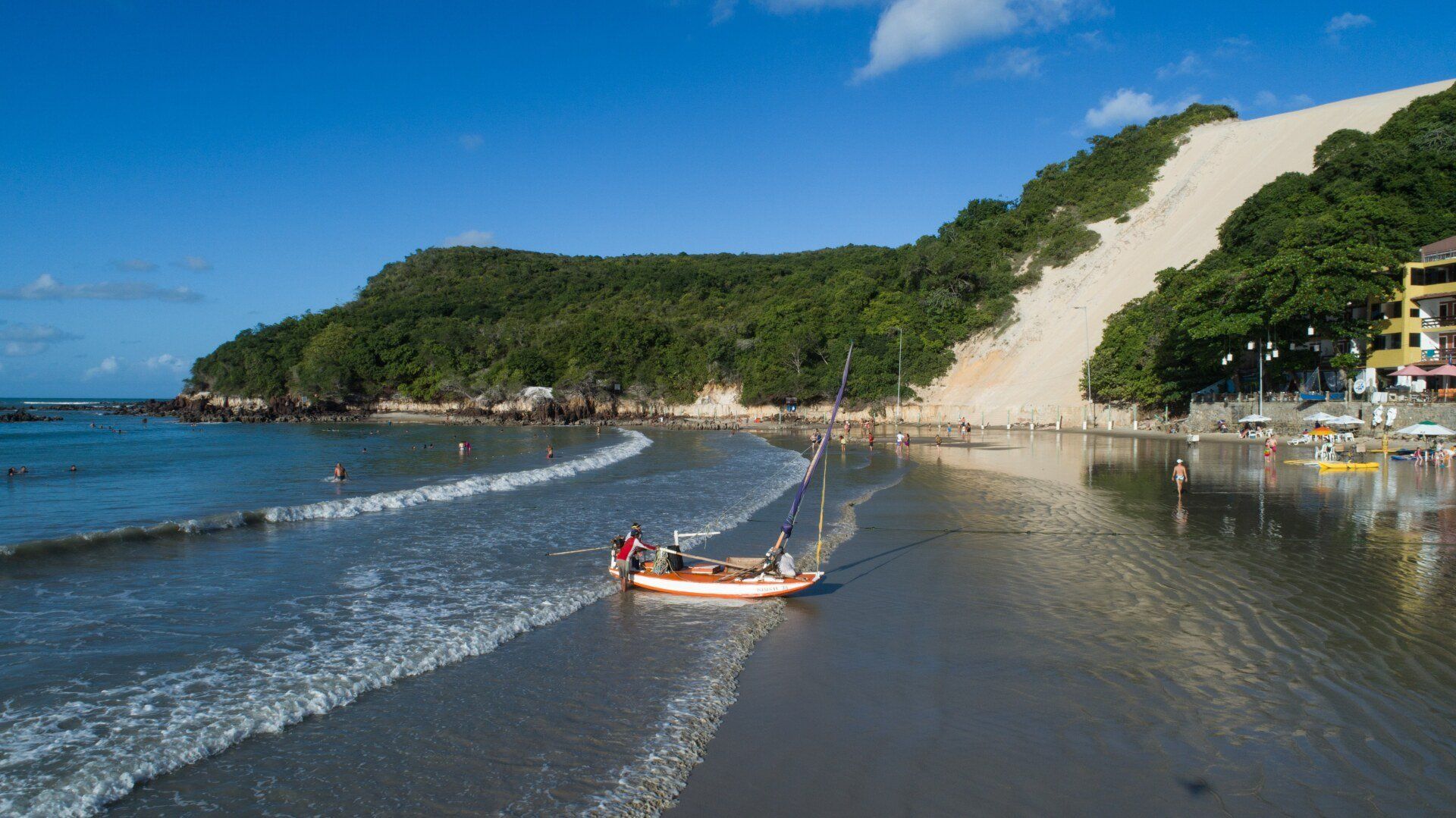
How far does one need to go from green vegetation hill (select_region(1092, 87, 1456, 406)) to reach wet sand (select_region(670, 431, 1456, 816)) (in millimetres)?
28241

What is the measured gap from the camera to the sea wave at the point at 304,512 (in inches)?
626

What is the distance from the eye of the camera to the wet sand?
20.0ft

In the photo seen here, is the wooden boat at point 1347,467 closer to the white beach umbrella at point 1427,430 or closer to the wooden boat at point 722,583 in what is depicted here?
the white beach umbrella at point 1427,430

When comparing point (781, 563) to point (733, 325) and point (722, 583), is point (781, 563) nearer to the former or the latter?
point (722, 583)

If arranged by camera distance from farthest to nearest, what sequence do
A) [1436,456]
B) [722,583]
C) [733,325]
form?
[733,325] < [1436,456] < [722,583]

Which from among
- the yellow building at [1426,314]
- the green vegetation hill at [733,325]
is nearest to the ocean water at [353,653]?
the yellow building at [1426,314]

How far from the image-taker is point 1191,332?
4462cm

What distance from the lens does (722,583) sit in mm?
11961

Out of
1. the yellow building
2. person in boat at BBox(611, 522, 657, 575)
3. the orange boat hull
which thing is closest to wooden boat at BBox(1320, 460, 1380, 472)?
the yellow building

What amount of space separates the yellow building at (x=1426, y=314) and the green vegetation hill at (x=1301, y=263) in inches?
45.5

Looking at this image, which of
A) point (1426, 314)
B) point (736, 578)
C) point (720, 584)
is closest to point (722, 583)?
point (720, 584)

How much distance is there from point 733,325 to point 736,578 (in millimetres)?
77086

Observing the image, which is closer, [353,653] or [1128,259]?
[353,653]

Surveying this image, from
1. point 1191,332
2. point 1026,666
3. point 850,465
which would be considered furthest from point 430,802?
point 1191,332
